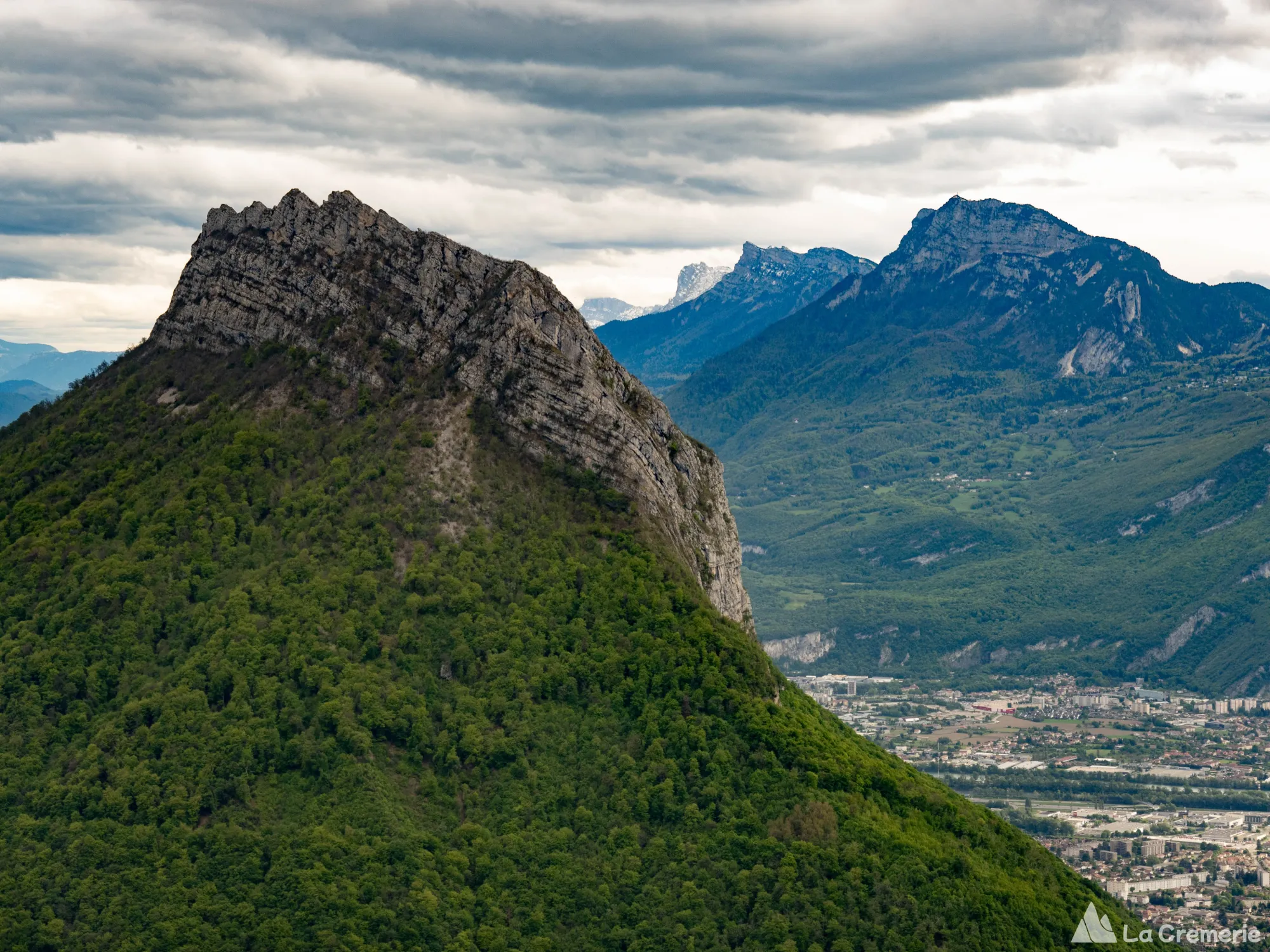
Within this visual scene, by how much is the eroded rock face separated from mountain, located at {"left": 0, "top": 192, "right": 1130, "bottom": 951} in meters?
0.32

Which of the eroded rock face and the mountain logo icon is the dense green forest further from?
the eroded rock face

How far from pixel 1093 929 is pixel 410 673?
181 ft

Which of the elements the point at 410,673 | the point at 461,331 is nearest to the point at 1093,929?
the point at 410,673

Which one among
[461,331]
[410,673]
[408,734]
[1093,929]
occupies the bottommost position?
[1093,929]

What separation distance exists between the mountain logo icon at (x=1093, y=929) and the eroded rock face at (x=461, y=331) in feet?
134

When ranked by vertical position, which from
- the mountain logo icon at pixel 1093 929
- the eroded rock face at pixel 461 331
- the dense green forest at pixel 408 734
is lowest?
the mountain logo icon at pixel 1093 929

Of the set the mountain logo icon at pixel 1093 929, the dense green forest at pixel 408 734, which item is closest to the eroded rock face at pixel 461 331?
the dense green forest at pixel 408 734

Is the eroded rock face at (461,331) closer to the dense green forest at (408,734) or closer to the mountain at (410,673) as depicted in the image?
the mountain at (410,673)

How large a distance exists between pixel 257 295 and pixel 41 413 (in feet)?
95.2

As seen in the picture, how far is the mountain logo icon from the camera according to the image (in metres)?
137

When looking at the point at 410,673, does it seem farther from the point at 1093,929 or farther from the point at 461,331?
the point at 1093,929

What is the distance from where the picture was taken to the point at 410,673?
140 meters

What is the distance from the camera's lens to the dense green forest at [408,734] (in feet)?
410

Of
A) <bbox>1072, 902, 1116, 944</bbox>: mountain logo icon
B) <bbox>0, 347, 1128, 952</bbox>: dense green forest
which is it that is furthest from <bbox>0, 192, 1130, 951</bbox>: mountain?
<bbox>1072, 902, 1116, 944</bbox>: mountain logo icon
